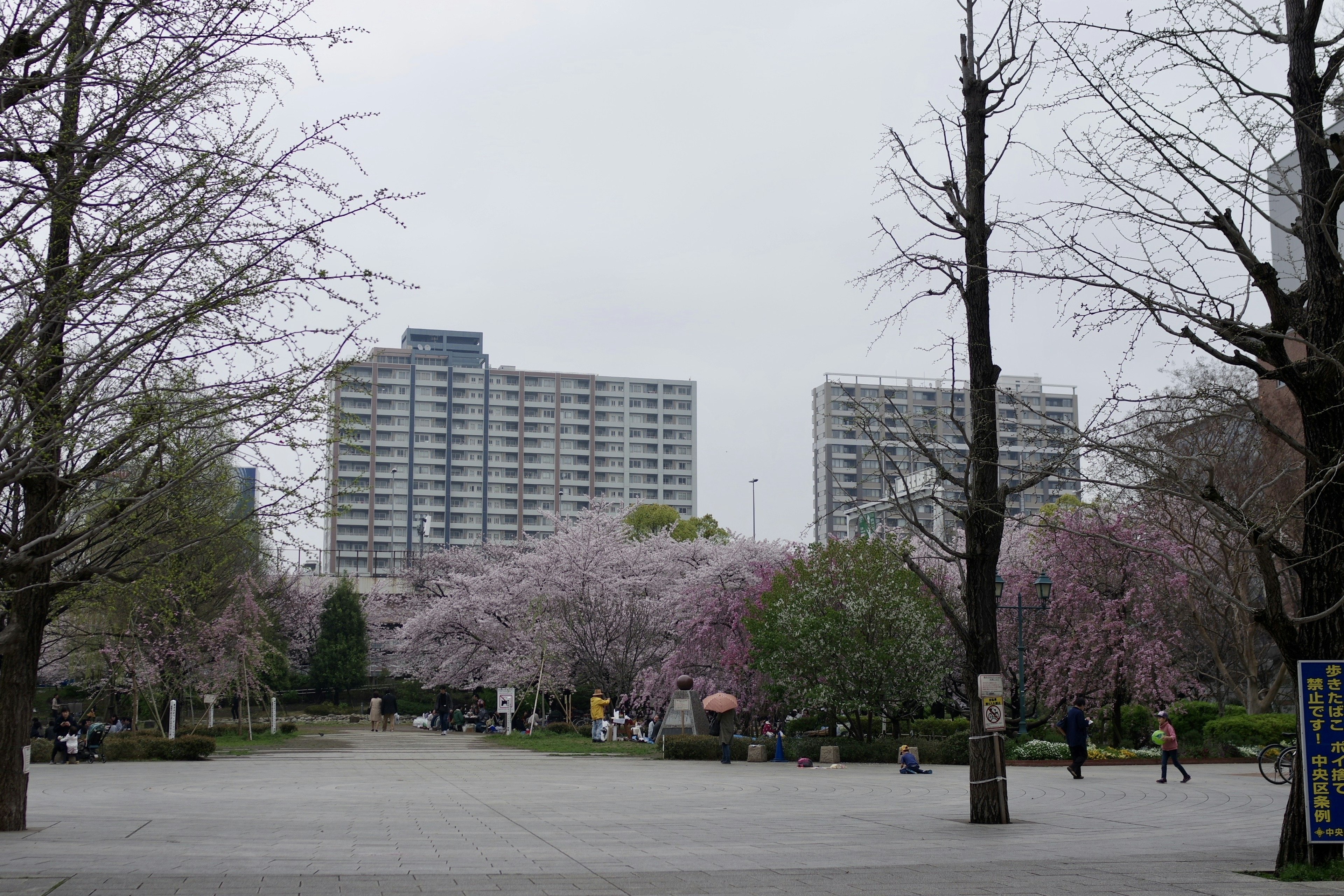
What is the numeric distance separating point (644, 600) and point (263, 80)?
32.9 metres

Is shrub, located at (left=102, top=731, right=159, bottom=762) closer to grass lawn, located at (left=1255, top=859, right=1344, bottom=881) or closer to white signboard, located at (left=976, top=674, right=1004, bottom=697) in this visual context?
white signboard, located at (left=976, top=674, right=1004, bottom=697)

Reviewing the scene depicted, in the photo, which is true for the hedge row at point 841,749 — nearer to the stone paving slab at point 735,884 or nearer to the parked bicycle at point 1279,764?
the parked bicycle at point 1279,764

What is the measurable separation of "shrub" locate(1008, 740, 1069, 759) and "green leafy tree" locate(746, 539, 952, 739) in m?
2.22

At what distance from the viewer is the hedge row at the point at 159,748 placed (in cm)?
2750

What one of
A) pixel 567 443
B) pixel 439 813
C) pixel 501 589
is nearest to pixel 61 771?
pixel 439 813

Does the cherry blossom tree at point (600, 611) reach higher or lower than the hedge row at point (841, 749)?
higher

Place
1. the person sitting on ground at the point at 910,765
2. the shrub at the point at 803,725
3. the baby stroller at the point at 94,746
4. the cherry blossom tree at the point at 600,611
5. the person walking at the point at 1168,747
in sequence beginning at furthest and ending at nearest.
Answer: the cherry blossom tree at the point at 600,611 → the shrub at the point at 803,725 → the baby stroller at the point at 94,746 → the person sitting on ground at the point at 910,765 → the person walking at the point at 1168,747

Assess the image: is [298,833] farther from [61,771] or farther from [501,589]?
[501,589]

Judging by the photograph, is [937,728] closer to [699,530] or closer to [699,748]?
[699,748]

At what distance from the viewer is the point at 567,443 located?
450 ft

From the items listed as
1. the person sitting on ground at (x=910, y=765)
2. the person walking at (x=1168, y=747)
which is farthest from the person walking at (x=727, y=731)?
the person walking at (x=1168, y=747)

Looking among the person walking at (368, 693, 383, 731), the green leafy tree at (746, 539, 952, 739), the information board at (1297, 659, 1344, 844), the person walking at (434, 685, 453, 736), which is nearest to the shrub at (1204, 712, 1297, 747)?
the green leafy tree at (746, 539, 952, 739)

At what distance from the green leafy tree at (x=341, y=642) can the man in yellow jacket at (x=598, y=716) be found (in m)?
29.0

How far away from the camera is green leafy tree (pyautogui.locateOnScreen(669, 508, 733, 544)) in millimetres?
70500
